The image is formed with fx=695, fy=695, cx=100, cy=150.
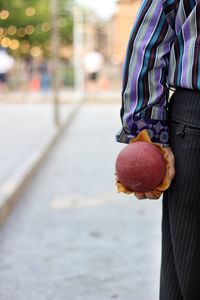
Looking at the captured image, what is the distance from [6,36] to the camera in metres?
47.3

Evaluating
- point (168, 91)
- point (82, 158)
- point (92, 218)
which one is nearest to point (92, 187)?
point (92, 218)

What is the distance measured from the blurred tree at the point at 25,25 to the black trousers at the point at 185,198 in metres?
43.4

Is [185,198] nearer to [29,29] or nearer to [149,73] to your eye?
[149,73]

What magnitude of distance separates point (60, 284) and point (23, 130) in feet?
32.5

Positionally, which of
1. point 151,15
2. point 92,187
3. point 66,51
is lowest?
point 66,51

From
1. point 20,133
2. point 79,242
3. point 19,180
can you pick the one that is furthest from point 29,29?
point 79,242

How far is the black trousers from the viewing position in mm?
2021

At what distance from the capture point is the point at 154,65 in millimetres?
2094

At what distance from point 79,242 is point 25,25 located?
1757 inches

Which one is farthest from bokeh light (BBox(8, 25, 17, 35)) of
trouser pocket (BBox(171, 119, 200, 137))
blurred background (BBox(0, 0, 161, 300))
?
trouser pocket (BBox(171, 119, 200, 137))

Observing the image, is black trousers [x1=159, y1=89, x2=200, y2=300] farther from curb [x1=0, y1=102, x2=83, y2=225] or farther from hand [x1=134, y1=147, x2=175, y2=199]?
curb [x1=0, y1=102, x2=83, y2=225]

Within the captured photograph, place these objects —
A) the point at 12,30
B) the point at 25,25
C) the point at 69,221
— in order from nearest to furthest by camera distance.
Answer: the point at 69,221
the point at 12,30
the point at 25,25

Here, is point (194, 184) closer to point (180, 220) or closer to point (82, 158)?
point (180, 220)

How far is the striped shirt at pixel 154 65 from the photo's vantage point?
2.06 metres
